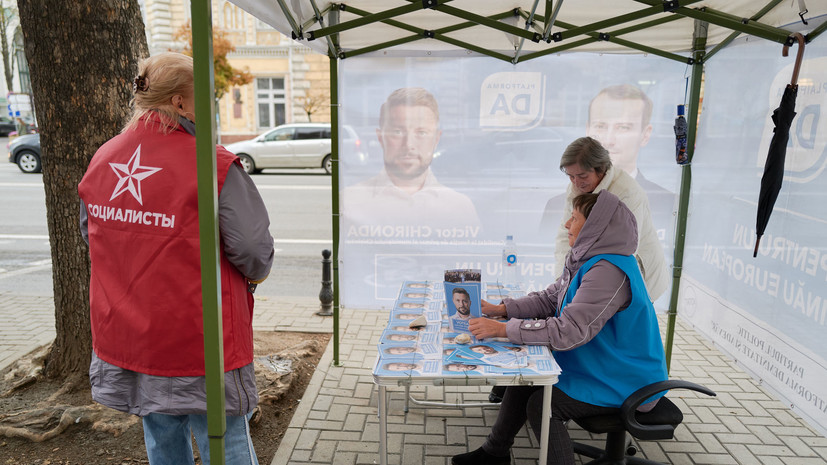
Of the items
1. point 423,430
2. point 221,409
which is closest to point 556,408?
point 423,430

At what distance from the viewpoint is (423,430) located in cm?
348

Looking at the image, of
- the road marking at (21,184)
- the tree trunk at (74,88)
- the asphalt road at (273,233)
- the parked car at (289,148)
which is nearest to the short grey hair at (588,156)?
the tree trunk at (74,88)

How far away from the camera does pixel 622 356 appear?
8.14ft

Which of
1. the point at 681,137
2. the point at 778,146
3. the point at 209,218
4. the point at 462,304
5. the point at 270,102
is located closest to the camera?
the point at 209,218

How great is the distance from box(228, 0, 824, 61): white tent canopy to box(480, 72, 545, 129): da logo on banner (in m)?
0.25

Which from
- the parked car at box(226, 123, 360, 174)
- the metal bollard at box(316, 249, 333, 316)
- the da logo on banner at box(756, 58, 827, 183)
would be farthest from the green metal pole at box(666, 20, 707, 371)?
the parked car at box(226, 123, 360, 174)

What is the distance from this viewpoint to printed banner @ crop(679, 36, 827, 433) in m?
3.15

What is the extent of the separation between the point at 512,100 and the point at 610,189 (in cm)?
143

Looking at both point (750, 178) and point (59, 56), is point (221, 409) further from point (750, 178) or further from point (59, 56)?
point (750, 178)

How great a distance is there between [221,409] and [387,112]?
3106mm

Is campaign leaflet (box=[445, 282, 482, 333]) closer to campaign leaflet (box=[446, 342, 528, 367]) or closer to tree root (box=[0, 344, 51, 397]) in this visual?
campaign leaflet (box=[446, 342, 528, 367])

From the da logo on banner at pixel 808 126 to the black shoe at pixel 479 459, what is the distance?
7.51 ft

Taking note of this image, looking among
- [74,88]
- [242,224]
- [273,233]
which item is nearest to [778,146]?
[242,224]

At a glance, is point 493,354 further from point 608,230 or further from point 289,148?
point 289,148
